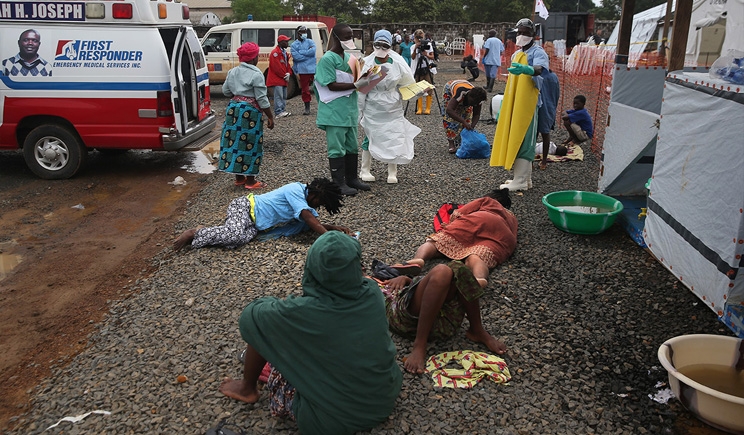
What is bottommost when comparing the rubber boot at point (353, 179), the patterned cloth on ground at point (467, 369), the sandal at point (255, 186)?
the patterned cloth on ground at point (467, 369)

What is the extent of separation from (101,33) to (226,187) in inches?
92.8

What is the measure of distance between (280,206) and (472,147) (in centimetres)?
407

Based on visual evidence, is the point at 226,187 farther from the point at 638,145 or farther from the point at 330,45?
the point at 638,145

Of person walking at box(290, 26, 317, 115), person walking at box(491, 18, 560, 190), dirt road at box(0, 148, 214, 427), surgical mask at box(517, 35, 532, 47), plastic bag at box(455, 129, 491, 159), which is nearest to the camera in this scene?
dirt road at box(0, 148, 214, 427)

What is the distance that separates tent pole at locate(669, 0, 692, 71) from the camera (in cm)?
425

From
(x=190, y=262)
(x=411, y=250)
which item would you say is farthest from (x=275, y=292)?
(x=411, y=250)

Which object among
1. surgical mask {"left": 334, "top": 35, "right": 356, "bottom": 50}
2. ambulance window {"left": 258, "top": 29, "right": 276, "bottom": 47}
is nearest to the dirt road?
surgical mask {"left": 334, "top": 35, "right": 356, "bottom": 50}

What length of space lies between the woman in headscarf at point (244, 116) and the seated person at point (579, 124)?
14.9 ft

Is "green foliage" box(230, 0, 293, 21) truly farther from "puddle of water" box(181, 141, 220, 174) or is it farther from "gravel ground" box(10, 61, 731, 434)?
"gravel ground" box(10, 61, 731, 434)

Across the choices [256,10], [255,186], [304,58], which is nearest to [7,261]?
[255,186]

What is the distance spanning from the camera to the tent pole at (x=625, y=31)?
5.51 metres

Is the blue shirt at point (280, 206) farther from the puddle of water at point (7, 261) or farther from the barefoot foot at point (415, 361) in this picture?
the puddle of water at point (7, 261)

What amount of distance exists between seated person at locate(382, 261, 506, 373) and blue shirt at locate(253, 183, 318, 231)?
1596mm

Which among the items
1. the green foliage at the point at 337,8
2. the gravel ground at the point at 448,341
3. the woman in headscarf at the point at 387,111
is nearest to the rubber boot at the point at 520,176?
the gravel ground at the point at 448,341
